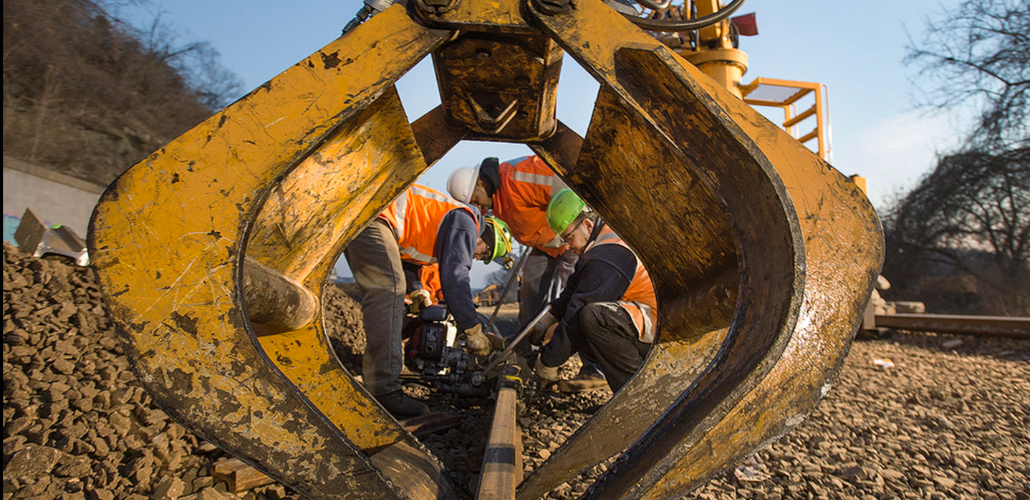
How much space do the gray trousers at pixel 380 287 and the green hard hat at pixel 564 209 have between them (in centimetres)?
129

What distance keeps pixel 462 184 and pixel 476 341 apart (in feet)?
5.31

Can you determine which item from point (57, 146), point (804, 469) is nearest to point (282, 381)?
point (804, 469)

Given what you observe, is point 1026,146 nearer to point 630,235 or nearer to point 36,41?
point 630,235

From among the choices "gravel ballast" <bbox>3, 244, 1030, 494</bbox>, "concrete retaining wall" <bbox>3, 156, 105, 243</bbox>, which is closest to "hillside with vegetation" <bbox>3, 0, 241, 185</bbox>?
"concrete retaining wall" <bbox>3, 156, 105, 243</bbox>

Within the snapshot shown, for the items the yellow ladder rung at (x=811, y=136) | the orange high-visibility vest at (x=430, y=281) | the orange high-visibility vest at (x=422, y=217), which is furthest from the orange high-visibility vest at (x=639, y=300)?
the yellow ladder rung at (x=811, y=136)

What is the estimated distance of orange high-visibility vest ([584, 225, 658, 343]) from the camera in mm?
3631

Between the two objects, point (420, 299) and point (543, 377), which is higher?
point (420, 299)

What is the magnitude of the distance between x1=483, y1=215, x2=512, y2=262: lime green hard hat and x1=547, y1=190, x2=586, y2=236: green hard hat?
83 centimetres

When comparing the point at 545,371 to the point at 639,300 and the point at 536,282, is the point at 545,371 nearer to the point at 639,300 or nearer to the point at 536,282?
the point at 639,300

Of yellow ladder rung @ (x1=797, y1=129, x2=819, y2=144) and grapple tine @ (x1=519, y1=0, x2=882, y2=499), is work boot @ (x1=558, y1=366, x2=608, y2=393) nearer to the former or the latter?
grapple tine @ (x1=519, y1=0, x2=882, y2=499)

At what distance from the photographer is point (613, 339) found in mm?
3580

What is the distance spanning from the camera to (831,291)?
108 cm

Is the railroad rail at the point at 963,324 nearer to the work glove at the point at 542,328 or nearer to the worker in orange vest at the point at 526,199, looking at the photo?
the worker in orange vest at the point at 526,199

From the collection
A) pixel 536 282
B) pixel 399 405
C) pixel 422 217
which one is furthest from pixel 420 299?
pixel 399 405
